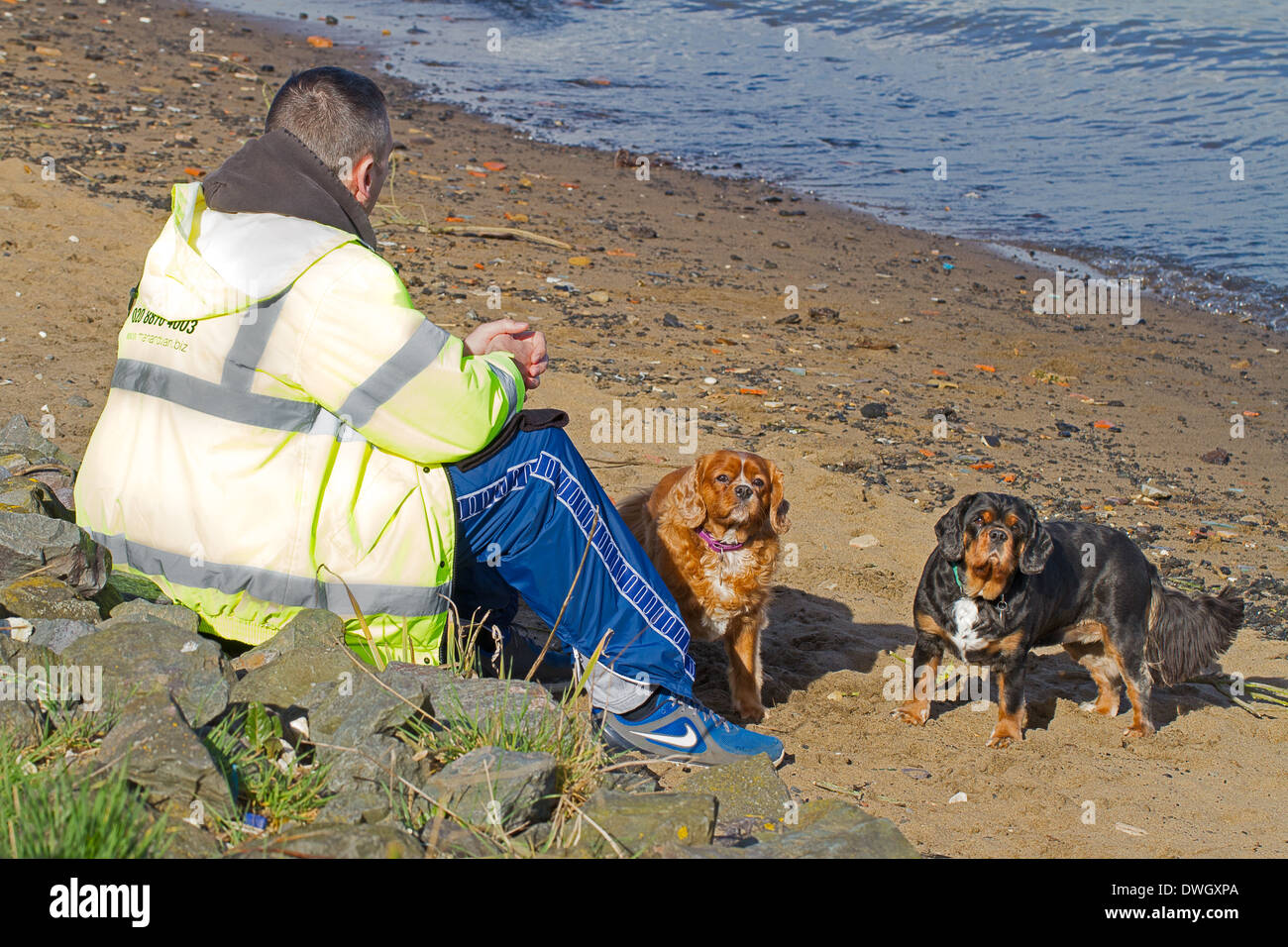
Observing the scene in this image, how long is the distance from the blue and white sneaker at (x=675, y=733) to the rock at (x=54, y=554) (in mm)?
1570

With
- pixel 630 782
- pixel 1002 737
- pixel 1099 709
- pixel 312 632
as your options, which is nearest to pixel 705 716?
pixel 630 782

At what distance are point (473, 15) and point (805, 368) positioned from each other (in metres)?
19.3

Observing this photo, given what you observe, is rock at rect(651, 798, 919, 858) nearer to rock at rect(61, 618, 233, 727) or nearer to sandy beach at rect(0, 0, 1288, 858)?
sandy beach at rect(0, 0, 1288, 858)

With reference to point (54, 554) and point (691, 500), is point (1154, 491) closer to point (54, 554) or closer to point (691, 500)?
point (691, 500)

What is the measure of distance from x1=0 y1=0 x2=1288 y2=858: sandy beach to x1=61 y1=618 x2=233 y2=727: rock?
2.00 meters

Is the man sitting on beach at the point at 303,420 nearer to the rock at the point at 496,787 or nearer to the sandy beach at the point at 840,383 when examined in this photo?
the rock at the point at 496,787

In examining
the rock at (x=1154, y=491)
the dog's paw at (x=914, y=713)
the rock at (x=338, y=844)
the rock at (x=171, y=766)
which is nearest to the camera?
the rock at (x=338, y=844)

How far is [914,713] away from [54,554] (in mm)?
3273

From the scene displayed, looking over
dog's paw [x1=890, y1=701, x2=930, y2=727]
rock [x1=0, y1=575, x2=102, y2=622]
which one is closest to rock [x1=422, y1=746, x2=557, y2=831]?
rock [x1=0, y1=575, x2=102, y2=622]

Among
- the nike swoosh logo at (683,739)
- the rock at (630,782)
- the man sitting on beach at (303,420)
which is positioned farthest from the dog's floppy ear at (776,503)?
the rock at (630,782)

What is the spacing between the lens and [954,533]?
15.7ft

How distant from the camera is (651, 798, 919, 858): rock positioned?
274 centimetres

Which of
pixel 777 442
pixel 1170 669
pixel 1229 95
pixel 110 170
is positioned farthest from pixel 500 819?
pixel 1229 95

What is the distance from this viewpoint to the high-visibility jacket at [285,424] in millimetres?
3098
